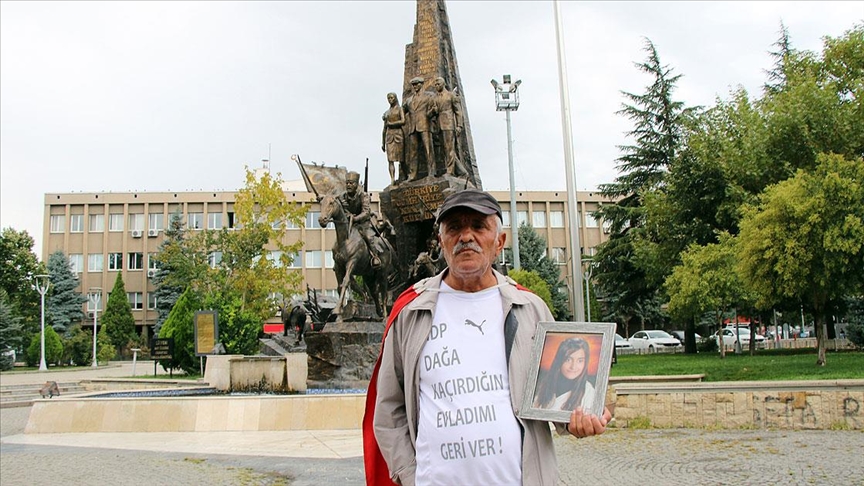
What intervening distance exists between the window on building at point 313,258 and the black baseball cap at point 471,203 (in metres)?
61.4

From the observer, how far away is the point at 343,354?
14078 millimetres

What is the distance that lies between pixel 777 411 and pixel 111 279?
205 ft

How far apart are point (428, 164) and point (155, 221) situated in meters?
54.1

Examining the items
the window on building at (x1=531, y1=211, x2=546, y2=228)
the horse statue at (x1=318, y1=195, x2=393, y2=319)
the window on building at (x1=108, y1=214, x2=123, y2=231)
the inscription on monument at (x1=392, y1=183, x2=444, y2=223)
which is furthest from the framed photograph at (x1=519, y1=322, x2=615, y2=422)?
the window on building at (x1=108, y1=214, x2=123, y2=231)

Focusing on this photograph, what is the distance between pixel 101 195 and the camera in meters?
64.4

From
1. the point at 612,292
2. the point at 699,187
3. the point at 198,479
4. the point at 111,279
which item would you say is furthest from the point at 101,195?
the point at 198,479

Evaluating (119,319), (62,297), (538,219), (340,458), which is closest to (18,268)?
(62,297)

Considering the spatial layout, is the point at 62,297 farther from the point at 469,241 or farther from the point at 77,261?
the point at 469,241

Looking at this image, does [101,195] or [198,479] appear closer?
[198,479]

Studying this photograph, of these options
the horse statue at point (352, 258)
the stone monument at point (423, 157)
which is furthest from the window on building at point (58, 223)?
the horse statue at point (352, 258)

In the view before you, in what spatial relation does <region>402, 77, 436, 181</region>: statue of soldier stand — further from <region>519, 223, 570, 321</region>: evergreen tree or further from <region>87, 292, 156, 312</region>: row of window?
<region>87, 292, 156, 312</region>: row of window

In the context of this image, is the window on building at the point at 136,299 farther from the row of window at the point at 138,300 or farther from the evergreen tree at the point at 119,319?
the evergreen tree at the point at 119,319

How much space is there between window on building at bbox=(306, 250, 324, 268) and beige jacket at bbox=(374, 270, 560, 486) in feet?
201

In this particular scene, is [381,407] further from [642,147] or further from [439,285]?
[642,147]
